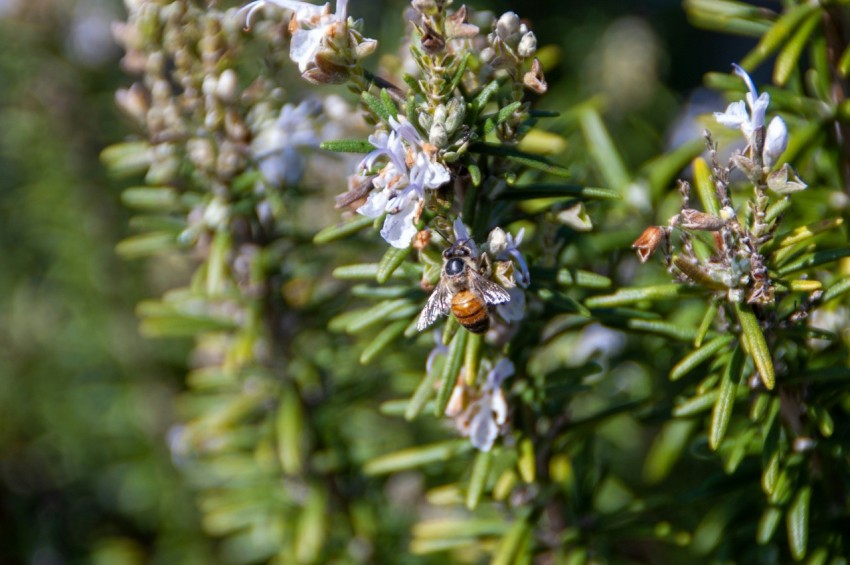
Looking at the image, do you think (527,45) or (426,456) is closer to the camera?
(527,45)

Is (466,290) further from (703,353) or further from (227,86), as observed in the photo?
(227,86)

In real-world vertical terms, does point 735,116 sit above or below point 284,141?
above

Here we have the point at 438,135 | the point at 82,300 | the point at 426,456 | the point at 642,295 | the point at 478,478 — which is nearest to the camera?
the point at 438,135

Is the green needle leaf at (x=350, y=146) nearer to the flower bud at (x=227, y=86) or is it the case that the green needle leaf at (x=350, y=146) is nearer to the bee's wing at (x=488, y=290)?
the bee's wing at (x=488, y=290)

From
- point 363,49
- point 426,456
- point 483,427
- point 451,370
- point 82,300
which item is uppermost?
point 363,49

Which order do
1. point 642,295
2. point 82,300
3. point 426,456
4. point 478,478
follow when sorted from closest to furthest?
point 642,295
point 478,478
point 426,456
point 82,300

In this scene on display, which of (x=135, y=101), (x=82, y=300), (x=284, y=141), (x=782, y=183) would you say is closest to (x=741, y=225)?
(x=782, y=183)
